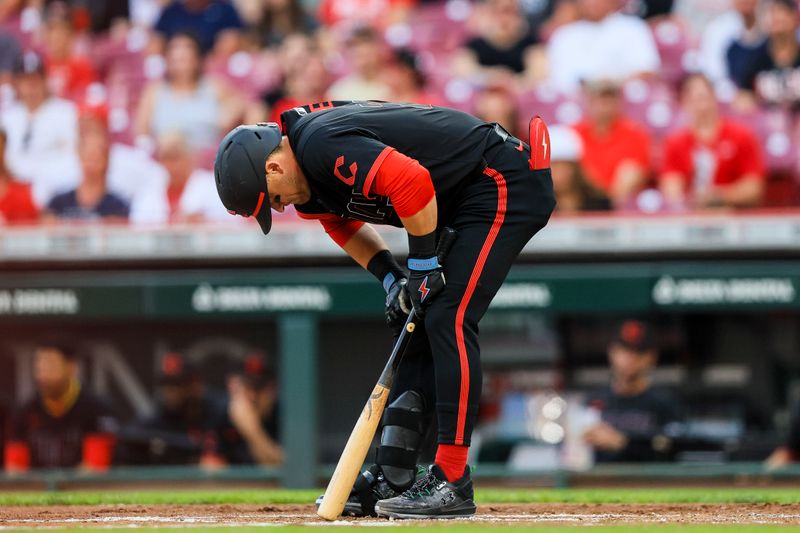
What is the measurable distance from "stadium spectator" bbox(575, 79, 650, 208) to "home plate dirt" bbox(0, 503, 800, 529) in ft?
12.9

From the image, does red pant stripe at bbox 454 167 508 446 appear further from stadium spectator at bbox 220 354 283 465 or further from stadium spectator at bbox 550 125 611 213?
stadium spectator at bbox 220 354 283 465

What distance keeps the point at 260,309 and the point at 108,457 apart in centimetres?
143

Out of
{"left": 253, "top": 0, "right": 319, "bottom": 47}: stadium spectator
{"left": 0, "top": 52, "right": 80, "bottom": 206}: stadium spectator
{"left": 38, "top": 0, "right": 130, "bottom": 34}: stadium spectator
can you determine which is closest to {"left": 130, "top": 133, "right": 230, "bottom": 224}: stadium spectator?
{"left": 0, "top": 52, "right": 80, "bottom": 206}: stadium spectator

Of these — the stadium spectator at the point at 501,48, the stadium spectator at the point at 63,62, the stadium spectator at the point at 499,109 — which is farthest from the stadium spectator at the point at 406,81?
the stadium spectator at the point at 63,62

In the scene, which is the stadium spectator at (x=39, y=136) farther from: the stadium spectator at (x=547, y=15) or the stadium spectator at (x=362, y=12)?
the stadium spectator at (x=547, y=15)

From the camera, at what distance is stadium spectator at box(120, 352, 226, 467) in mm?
8688

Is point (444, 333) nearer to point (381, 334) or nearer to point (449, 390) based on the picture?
point (449, 390)

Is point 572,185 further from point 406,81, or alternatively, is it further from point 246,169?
point 246,169

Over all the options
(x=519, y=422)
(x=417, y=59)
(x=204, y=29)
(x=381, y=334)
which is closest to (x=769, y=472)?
(x=519, y=422)

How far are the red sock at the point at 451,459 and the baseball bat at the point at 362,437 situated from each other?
26 centimetres

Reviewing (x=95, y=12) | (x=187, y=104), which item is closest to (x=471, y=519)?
(x=187, y=104)

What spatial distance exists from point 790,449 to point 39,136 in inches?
228

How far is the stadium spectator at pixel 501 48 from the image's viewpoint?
9898mm

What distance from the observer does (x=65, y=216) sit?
8.92 m
